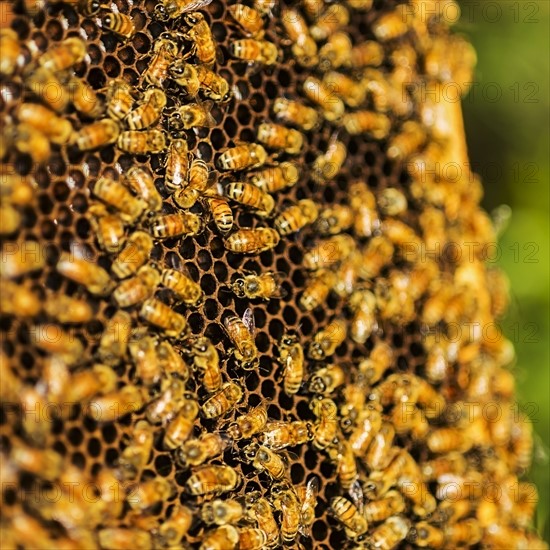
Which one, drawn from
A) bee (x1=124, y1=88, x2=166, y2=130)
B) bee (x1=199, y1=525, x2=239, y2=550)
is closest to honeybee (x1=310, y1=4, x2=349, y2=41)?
bee (x1=124, y1=88, x2=166, y2=130)

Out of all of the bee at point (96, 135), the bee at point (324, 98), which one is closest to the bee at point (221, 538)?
the bee at point (96, 135)

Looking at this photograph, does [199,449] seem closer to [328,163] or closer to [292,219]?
[292,219]

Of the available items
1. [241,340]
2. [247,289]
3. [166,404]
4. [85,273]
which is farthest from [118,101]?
[166,404]

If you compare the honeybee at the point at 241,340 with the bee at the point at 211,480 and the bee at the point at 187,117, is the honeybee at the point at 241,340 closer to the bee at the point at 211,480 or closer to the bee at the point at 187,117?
the bee at the point at 211,480

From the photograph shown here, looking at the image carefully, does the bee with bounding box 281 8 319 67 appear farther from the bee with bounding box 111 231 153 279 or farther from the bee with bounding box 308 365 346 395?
the bee with bounding box 308 365 346 395

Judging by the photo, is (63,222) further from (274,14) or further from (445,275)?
(445,275)

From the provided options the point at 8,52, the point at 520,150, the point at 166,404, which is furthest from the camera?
the point at 520,150
